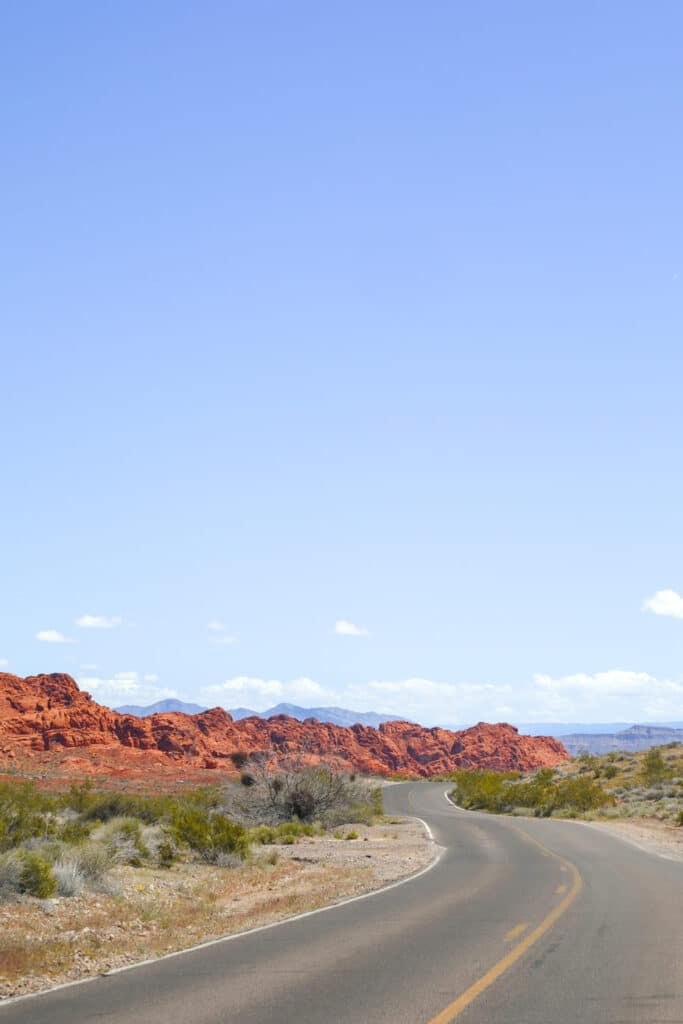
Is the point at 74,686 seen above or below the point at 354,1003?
above

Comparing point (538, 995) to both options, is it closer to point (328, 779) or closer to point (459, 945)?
point (459, 945)

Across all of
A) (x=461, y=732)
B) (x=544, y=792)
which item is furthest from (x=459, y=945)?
(x=461, y=732)

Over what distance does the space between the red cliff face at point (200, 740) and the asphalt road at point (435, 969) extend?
79.6 feet

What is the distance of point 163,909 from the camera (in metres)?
16.1

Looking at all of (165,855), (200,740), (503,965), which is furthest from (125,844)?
(200,740)

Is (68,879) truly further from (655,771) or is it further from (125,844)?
(655,771)

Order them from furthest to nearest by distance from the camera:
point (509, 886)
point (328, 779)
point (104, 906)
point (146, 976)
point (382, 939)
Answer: point (328, 779) < point (509, 886) < point (104, 906) < point (382, 939) < point (146, 976)

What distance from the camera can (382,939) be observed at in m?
12.7

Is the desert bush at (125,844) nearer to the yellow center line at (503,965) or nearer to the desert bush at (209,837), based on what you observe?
the desert bush at (209,837)

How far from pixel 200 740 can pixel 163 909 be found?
99091 millimetres

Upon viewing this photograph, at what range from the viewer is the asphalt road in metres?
8.66

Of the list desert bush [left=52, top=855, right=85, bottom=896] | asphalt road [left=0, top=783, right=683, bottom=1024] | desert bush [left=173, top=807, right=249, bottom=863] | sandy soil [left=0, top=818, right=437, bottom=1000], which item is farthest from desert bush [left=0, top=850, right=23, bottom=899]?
desert bush [left=173, top=807, right=249, bottom=863]

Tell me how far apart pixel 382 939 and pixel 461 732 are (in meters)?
163

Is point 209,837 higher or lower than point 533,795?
higher
